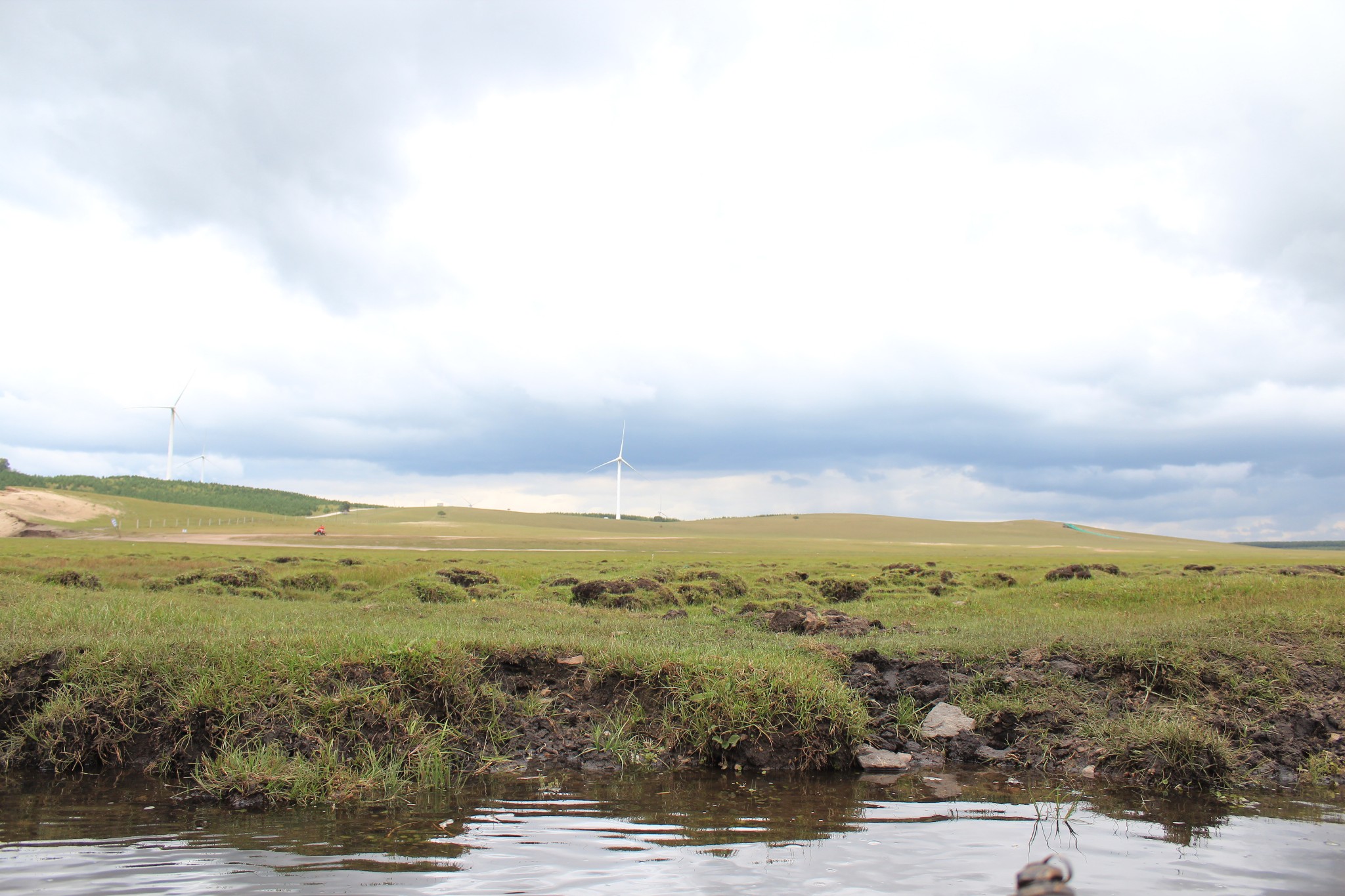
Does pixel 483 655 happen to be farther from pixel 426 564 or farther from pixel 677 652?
pixel 426 564

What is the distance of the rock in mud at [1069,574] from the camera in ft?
105

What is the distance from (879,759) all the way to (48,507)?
124873 mm

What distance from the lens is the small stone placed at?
1173 cm

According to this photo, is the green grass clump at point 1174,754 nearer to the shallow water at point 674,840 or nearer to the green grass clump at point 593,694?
the green grass clump at point 593,694

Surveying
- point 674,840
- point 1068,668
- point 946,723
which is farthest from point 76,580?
point 1068,668

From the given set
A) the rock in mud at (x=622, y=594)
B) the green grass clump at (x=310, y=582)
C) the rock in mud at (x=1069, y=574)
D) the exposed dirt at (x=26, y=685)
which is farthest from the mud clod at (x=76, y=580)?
the rock in mud at (x=1069, y=574)

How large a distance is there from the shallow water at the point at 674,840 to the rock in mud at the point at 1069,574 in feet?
77.7

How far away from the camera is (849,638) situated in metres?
16.8

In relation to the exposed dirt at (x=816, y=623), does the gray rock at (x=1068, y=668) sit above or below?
above

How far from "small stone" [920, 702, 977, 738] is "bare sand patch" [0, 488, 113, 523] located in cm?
11405

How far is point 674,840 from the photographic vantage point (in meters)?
7.67

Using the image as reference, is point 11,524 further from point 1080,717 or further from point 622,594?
point 1080,717

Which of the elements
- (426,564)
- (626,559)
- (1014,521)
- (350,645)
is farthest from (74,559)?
(1014,521)

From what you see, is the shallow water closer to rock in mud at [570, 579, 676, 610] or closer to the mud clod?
rock in mud at [570, 579, 676, 610]
